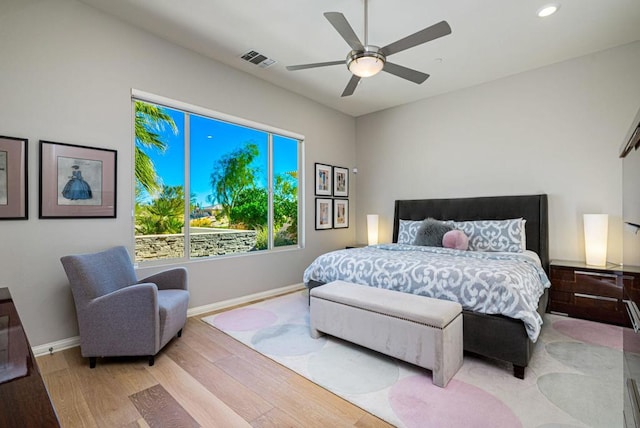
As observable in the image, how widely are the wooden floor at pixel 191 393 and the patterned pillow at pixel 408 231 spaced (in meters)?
2.72

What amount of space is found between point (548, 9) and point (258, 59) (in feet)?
9.76

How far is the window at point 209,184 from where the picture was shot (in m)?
3.31

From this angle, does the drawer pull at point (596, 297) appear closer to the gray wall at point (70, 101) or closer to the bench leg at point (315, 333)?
the bench leg at point (315, 333)

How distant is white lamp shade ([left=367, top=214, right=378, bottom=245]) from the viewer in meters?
5.32

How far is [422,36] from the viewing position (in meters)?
2.27

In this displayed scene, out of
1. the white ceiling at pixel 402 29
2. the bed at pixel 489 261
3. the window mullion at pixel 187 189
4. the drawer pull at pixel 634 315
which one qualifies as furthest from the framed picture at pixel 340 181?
the drawer pull at pixel 634 315

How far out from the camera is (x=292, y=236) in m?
4.85

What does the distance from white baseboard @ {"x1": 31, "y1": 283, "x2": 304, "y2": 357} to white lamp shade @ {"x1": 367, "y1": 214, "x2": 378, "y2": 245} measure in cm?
149

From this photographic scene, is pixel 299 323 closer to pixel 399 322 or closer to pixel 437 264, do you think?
Result: pixel 399 322

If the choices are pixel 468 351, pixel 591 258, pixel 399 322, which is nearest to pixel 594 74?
pixel 591 258

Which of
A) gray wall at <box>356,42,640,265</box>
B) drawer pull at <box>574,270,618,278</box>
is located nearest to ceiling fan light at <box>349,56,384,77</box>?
gray wall at <box>356,42,640,265</box>

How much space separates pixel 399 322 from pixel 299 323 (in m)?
1.33

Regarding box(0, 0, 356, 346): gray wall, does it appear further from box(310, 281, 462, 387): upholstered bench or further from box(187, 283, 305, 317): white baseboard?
box(310, 281, 462, 387): upholstered bench

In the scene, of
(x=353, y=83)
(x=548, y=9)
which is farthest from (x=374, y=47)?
(x=548, y=9)
